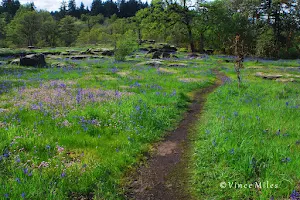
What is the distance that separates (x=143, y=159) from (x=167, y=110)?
4403mm

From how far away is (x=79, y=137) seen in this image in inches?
307

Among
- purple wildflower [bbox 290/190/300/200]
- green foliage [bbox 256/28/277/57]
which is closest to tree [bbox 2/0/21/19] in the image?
green foliage [bbox 256/28/277/57]

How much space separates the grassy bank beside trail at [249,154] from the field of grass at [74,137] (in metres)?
1.86

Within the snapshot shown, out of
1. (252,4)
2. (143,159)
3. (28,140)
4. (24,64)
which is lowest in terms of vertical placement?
(143,159)

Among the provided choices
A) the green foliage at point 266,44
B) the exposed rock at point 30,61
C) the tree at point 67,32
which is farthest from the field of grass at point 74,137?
the tree at point 67,32

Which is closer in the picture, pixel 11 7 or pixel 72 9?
pixel 11 7

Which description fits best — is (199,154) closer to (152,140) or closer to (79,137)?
(152,140)

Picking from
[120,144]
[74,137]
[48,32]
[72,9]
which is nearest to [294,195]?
[120,144]

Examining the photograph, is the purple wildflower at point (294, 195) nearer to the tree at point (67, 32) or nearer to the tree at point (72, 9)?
the tree at point (67, 32)

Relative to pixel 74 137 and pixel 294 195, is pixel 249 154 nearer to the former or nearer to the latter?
pixel 294 195

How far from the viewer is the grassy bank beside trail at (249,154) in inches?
204

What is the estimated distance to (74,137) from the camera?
7719mm

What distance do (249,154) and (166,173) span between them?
2.14m

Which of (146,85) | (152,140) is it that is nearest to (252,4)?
(146,85)
